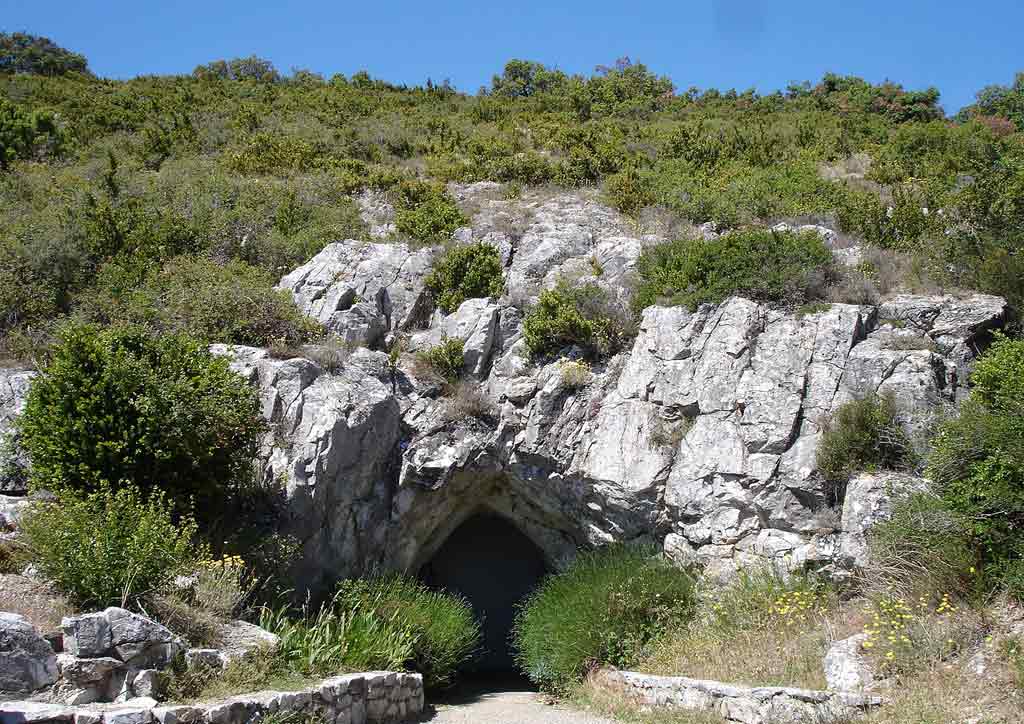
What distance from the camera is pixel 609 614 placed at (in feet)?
39.5

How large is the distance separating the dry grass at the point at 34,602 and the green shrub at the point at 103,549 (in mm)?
129

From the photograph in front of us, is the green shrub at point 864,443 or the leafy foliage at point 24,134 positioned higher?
the leafy foliage at point 24,134

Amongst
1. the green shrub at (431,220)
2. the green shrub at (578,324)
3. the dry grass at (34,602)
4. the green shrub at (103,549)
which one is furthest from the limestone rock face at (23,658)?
the green shrub at (431,220)

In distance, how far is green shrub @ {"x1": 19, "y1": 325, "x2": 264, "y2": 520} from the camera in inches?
397

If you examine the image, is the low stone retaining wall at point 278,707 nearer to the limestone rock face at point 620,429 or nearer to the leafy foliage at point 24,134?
the limestone rock face at point 620,429

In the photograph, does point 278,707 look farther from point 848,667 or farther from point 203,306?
point 203,306

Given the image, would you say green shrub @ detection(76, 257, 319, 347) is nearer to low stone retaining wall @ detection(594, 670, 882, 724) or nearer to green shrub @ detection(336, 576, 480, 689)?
green shrub @ detection(336, 576, 480, 689)

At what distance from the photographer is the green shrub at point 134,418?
33.1 ft

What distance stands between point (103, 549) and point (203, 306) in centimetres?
700

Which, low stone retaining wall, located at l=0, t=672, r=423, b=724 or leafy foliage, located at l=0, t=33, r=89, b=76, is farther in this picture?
leafy foliage, located at l=0, t=33, r=89, b=76

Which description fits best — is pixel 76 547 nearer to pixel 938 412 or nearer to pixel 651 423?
pixel 651 423

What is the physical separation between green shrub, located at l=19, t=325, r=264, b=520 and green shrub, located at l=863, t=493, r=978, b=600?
358 inches

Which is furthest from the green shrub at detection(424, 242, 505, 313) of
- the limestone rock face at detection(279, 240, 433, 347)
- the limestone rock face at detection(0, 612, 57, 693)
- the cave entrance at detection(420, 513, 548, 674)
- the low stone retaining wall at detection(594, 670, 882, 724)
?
the limestone rock face at detection(0, 612, 57, 693)

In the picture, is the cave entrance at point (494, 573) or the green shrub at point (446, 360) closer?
the green shrub at point (446, 360)
